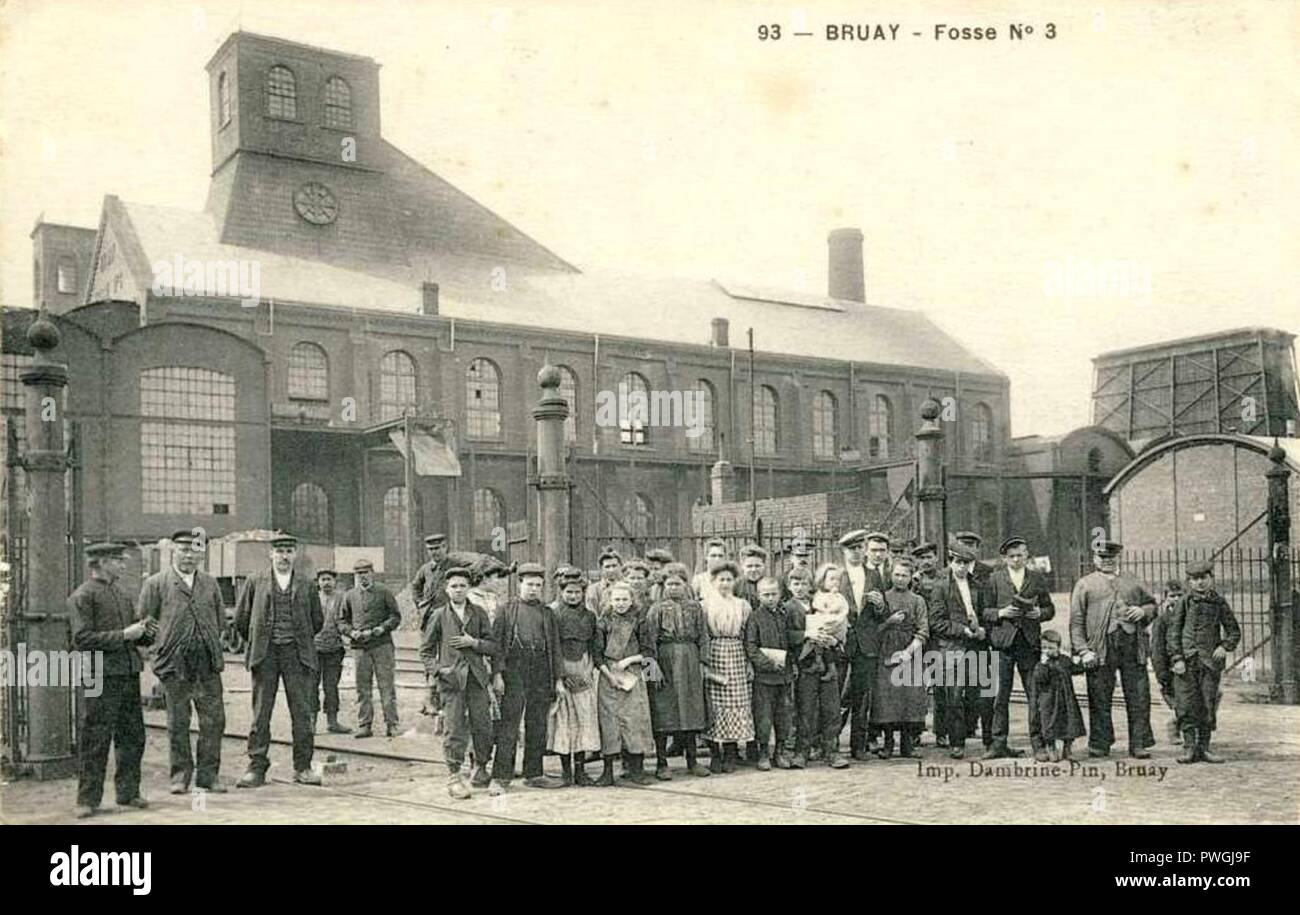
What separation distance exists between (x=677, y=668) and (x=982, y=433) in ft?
111

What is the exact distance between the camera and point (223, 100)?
1208 inches

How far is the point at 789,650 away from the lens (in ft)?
32.4

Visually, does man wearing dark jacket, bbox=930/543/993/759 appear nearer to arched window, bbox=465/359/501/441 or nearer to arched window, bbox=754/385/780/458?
arched window, bbox=465/359/501/441

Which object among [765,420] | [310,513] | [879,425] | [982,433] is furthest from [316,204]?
[982,433]

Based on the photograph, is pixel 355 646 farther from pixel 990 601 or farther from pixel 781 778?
pixel 990 601

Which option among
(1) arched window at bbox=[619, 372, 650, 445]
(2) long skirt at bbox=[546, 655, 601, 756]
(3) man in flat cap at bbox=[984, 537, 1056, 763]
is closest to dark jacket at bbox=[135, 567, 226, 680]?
(2) long skirt at bbox=[546, 655, 601, 756]

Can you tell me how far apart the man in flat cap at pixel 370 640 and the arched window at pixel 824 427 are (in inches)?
1107

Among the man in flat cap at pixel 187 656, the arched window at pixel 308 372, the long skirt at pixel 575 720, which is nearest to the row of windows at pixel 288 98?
the arched window at pixel 308 372

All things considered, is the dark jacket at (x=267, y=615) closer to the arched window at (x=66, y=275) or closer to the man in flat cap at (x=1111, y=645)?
the man in flat cap at (x=1111, y=645)

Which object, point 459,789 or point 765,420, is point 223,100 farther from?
point 459,789

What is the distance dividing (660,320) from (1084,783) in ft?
95.0

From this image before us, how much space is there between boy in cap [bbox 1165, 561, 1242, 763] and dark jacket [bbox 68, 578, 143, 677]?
768cm

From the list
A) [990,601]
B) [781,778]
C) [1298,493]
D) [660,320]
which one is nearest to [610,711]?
[781,778]

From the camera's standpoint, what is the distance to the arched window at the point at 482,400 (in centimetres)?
3322
